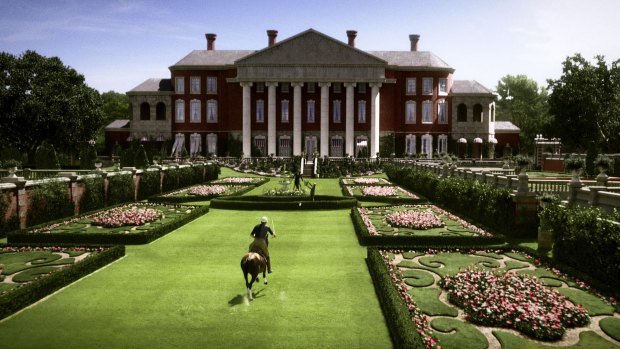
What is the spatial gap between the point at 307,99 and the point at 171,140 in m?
18.2

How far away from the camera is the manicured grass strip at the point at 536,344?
8641mm

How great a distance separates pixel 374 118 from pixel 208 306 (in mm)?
54810

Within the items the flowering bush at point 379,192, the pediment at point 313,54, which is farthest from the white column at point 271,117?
the flowering bush at point 379,192

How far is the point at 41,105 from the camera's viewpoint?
5197 cm

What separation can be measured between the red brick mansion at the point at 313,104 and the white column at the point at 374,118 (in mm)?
121

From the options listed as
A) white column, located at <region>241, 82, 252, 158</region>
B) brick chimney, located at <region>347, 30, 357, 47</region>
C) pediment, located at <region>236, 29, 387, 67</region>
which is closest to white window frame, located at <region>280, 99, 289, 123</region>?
white column, located at <region>241, 82, 252, 158</region>

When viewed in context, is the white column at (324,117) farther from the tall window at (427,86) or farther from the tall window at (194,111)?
the tall window at (194,111)

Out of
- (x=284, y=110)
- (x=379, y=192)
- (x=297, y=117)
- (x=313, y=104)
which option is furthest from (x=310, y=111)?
(x=379, y=192)

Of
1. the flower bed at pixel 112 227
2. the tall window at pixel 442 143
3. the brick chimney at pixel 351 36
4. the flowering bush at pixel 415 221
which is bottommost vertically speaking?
the flower bed at pixel 112 227

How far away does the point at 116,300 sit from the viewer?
11.4m

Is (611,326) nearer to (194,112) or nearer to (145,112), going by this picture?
(194,112)

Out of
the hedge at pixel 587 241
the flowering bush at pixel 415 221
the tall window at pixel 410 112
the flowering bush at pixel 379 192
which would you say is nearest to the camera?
the hedge at pixel 587 241

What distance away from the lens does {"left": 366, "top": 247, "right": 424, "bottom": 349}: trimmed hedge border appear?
8477 millimetres

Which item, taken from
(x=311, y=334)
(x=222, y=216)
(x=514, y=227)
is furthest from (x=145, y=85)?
(x=311, y=334)
